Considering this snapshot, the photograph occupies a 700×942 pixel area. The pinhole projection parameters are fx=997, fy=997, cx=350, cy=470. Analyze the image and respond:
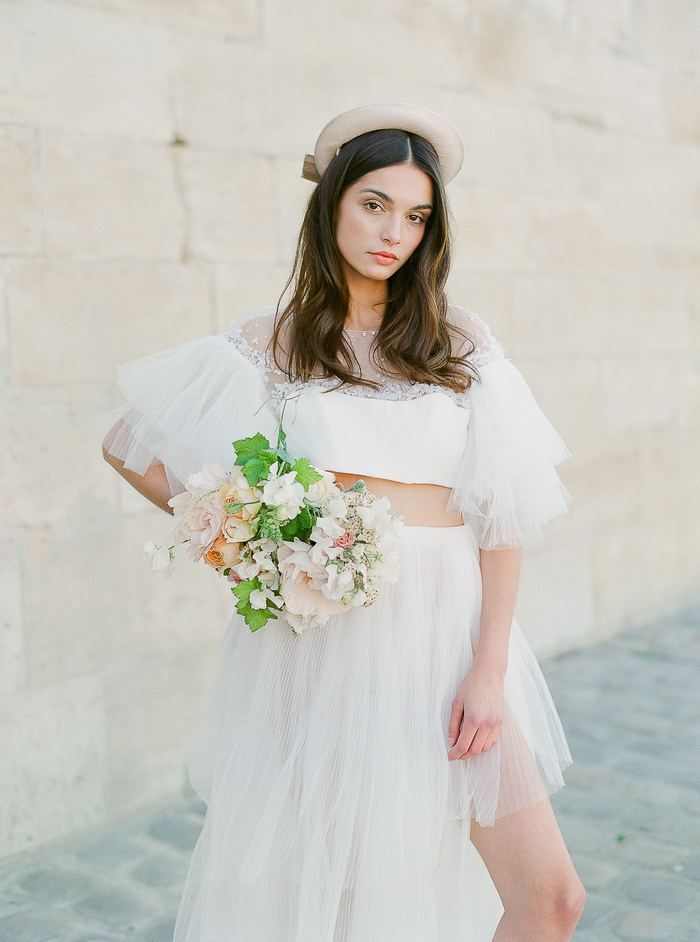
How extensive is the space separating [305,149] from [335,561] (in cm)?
288

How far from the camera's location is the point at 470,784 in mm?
2146

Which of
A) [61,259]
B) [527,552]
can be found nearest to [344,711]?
[61,259]

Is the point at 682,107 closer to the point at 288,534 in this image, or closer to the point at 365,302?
the point at 365,302

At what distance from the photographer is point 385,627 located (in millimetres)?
2219

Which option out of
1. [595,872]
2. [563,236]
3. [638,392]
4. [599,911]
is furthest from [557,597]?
[599,911]

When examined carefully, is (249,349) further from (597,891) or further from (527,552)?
(527,552)

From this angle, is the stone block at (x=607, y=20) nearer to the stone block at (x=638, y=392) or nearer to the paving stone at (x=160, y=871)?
the stone block at (x=638, y=392)

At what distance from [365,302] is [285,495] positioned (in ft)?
2.48

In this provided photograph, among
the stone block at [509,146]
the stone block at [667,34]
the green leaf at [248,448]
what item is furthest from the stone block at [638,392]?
the green leaf at [248,448]

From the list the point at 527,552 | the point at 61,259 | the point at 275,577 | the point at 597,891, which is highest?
the point at 61,259

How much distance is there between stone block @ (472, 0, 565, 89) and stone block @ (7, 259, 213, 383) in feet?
7.43

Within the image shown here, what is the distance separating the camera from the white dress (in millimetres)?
2137

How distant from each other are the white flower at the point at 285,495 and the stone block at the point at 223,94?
243 centimetres

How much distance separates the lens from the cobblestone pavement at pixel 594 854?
3.06 meters
